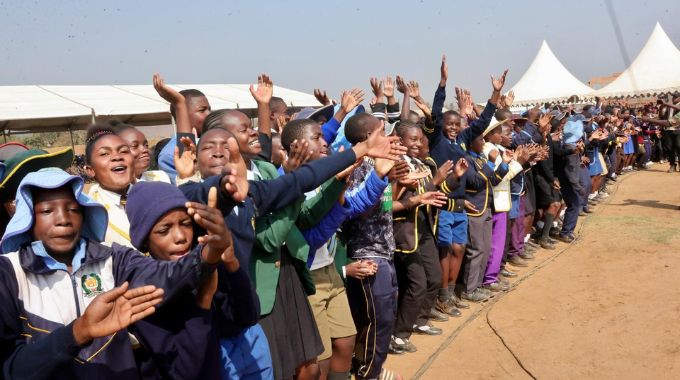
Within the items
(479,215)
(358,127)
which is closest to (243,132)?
(358,127)

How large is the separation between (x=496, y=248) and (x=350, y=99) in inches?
104

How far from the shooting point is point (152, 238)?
2020 millimetres

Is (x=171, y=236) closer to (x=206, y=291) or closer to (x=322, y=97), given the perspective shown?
(x=206, y=291)

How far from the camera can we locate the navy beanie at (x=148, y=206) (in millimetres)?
1979

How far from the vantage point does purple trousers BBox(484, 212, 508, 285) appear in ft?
20.2

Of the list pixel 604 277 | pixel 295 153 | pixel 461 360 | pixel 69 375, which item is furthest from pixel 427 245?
pixel 69 375

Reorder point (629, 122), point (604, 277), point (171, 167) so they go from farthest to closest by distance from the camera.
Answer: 1. point (629, 122)
2. point (604, 277)
3. point (171, 167)

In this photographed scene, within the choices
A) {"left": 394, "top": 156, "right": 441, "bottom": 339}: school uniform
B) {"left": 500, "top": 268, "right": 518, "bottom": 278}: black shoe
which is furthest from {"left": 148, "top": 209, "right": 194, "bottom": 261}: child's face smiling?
{"left": 500, "top": 268, "right": 518, "bottom": 278}: black shoe

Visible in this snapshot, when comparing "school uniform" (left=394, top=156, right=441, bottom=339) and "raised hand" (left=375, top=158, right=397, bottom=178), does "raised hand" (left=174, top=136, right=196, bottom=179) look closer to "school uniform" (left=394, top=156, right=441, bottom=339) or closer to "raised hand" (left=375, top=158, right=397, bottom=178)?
"raised hand" (left=375, top=158, right=397, bottom=178)

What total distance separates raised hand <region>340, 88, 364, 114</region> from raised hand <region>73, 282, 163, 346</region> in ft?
10.6

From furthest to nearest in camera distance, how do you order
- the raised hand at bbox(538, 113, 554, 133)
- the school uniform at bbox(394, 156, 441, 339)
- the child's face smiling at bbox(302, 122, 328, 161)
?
1. the raised hand at bbox(538, 113, 554, 133)
2. the school uniform at bbox(394, 156, 441, 339)
3. the child's face smiling at bbox(302, 122, 328, 161)

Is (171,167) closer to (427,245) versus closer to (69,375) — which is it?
(69,375)

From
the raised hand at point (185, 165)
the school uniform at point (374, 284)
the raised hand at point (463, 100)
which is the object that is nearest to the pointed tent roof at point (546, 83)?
the raised hand at point (463, 100)

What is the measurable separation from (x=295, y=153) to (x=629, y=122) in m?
13.5
